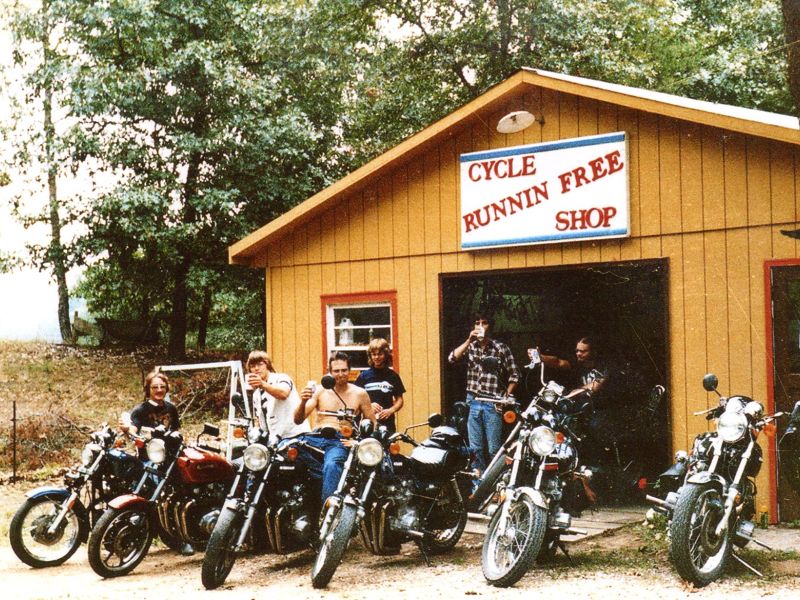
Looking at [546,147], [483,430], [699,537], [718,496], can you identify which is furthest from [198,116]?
[699,537]

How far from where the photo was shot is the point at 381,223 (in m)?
10.1

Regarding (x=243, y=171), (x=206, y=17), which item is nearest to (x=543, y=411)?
(x=243, y=171)

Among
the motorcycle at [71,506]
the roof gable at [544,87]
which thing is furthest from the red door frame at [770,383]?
the motorcycle at [71,506]

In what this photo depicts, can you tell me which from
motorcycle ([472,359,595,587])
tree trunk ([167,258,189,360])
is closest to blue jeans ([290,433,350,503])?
motorcycle ([472,359,595,587])

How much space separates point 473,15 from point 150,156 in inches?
309

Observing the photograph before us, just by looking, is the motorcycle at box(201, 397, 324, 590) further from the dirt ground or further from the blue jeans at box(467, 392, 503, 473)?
the blue jeans at box(467, 392, 503, 473)

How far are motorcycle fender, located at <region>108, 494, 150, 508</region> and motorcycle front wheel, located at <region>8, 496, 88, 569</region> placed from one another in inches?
26.5

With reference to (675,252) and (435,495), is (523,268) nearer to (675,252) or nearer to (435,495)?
(675,252)

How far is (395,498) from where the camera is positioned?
259 inches

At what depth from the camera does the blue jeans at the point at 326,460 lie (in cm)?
662

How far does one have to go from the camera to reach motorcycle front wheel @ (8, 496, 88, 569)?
6988 millimetres

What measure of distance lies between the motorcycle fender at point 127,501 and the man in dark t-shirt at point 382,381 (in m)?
2.29

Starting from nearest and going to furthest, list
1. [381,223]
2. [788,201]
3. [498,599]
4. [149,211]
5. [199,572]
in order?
1. [498,599]
2. [199,572]
3. [788,201]
4. [381,223]
5. [149,211]

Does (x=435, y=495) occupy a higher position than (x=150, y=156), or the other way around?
(x=150, y=156)
